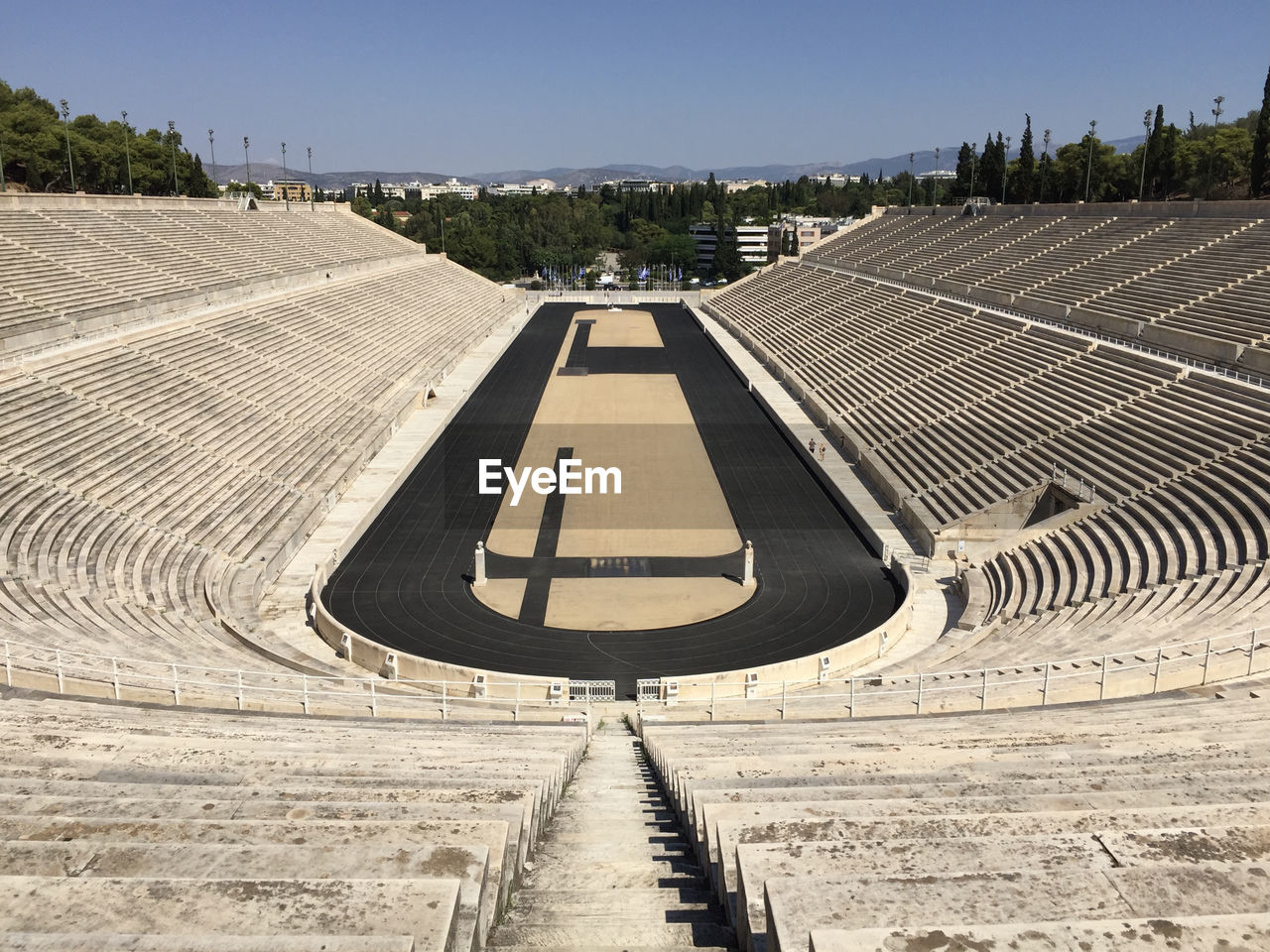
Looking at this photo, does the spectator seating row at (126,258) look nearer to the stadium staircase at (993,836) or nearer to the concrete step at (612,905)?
the concrete step at (612,905)

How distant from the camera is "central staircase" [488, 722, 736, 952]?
5195 mm

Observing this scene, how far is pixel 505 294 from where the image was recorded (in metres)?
75.9

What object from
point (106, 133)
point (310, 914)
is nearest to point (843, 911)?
point (310, 914)

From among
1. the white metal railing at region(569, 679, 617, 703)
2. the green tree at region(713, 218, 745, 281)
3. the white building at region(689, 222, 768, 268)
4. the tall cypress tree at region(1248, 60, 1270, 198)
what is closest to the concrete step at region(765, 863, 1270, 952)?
the white metal railing at region(569, 679, 617, 703)

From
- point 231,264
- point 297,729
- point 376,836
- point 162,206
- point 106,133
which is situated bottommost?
point 297,729

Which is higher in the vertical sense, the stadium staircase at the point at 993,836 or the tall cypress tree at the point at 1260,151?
the tall cypress tree at the point at 1260,151

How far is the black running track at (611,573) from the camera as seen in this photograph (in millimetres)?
17188

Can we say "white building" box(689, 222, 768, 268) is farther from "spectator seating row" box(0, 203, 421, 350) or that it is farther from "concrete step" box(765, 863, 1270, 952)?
"concrete step" box(765, 863, 1270, 952)

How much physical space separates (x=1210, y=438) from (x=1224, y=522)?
3.88 m

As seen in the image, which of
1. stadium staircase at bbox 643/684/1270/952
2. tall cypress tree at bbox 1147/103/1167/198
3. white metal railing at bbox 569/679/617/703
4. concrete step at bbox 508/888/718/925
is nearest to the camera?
stadium staircase at bbox 643/684/1270/952

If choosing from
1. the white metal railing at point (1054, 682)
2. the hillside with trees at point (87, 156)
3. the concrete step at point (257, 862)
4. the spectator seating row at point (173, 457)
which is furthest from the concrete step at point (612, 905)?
the hillside with trees at point (87, 156)

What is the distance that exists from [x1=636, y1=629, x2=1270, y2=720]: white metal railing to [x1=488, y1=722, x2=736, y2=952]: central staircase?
168 inches

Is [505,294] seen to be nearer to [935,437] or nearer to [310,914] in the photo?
[935,437]
